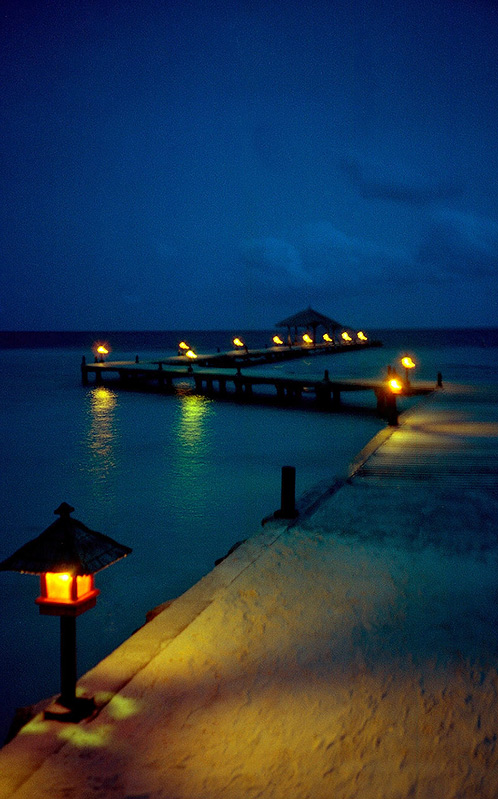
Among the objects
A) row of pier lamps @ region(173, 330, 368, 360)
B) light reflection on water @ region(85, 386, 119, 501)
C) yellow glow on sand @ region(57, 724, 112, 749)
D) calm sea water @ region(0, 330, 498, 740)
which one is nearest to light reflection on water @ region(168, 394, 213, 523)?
calm sea water @ region(0, 330, 498, 740)

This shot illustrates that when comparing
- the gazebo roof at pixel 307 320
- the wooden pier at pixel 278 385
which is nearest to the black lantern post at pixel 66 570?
the wooden pier at pixel 278 385

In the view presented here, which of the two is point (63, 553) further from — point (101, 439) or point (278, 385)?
point (278, 385)

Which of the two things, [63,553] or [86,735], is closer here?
[86,735]

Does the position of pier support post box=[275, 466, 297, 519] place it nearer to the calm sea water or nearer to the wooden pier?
the calm sea water

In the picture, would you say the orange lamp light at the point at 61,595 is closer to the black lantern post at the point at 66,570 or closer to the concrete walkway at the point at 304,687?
the black lantern post at the point at 66,570

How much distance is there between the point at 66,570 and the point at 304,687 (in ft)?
5.50

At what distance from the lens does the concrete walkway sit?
306 cm

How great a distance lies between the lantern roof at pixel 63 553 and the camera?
3.50 meters

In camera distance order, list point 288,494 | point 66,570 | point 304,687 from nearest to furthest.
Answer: point 66,570 → point 304,687 → point 288,494

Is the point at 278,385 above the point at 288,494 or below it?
above

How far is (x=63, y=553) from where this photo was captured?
353 centimetres

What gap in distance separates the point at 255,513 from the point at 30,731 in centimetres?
921

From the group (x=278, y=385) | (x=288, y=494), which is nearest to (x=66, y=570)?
(x=288, y=494)

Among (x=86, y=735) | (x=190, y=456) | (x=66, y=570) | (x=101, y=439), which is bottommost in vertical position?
(x=190, y=456)
